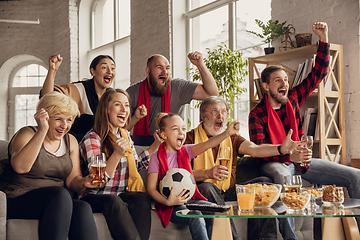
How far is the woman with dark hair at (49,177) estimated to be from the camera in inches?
78.8

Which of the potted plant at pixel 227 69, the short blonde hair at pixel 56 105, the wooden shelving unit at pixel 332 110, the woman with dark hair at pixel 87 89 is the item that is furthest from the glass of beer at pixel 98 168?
the potted plant at pixel 227 69

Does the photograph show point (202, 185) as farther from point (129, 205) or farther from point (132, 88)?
point (132, 88)

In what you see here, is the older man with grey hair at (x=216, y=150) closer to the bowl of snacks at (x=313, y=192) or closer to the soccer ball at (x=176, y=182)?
the soccer ball at (x=176, y=182)

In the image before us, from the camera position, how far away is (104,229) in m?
2.19

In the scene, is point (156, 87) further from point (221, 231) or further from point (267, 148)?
point (221, 231)

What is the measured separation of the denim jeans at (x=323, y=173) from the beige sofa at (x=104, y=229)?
1.02ft

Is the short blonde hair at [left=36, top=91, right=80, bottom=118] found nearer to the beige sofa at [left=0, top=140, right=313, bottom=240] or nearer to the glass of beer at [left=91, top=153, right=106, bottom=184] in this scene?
the glass of beer at [left=91, top=153, right=106, bottom=184]

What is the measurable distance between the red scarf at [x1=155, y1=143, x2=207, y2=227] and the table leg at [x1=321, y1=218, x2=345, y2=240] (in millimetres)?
690

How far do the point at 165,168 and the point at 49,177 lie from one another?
66 centimetres

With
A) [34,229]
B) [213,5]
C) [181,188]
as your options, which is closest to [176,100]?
[181,188]

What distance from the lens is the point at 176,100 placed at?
3.48 meters

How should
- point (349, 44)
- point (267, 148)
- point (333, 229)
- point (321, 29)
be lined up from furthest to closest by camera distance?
1. point (349, 44)
2. point (321, 29)
3. point (267, 148)
4. point (333, 229)

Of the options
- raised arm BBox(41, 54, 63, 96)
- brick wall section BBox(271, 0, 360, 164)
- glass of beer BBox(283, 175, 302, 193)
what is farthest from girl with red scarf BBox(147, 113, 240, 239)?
brick wall section BBox(271, 0, 360, 164)

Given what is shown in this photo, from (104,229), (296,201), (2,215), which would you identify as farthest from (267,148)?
(2,215)
